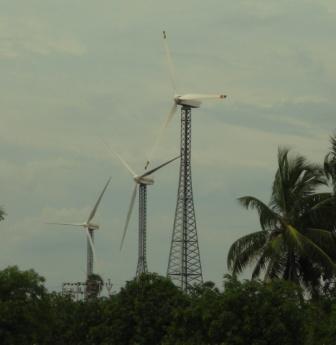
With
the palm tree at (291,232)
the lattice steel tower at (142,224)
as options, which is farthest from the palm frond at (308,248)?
the lattice steel tower at (142,224)

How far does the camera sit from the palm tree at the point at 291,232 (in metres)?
56.3

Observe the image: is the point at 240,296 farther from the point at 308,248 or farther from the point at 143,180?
the point at 143,180

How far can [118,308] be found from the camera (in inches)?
2147

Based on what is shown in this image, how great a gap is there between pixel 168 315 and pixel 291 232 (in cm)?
754

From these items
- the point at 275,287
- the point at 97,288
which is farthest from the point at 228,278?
the point at 97,288

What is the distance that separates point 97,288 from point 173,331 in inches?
2376

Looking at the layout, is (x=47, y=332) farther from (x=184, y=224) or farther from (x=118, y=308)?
(x=184, y=224)

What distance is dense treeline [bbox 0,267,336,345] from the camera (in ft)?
151

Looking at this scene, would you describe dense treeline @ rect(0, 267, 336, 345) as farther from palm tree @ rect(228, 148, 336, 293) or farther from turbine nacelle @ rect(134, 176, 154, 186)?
turbine nacelle @ rect(134, 176, 154, 186)

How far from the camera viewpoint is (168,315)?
5250cm

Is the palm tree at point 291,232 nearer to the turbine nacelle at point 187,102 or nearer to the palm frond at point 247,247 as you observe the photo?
the palm frond at point 247,247

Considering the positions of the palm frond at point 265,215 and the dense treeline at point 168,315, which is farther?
the palm frond at point 265,215

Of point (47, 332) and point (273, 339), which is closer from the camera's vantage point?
point (273, 339)

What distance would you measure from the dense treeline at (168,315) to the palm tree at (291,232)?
1.94 m
